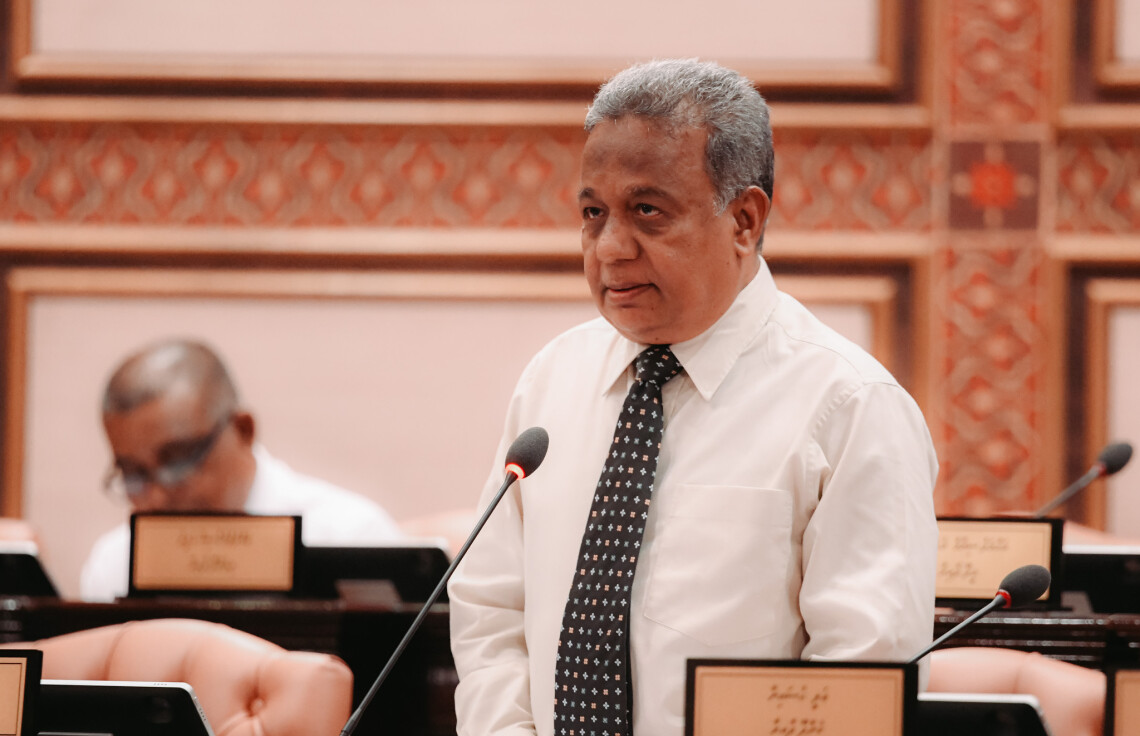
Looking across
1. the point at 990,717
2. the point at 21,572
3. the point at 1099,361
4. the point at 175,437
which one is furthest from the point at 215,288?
the point at 990,717

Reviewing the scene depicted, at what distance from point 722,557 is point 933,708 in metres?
0.30

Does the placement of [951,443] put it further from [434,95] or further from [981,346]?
[434,95]

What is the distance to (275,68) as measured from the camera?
3.53 meters

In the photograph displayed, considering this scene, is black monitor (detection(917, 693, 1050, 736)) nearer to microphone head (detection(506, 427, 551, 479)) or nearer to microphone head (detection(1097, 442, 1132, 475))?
microphone head (detection(506, 427, 551, 479))

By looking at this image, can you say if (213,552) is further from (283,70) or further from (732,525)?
(283,70)

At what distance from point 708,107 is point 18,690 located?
1.02 meters

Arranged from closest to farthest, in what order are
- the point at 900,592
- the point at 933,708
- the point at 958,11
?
1. the point at 900,592
2. the point at 933,708
3. the point at 958,11

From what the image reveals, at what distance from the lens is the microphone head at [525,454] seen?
136cm

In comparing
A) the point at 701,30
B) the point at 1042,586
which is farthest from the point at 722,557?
the point at 701,30

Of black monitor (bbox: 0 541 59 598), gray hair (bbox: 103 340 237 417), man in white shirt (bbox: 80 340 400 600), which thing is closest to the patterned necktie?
black monitor (bbox: 0 541 59 598)

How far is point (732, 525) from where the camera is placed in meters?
1.33

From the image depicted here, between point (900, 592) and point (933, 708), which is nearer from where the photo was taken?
point (900, 592)

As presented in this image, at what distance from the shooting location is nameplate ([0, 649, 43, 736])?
51.6 inches

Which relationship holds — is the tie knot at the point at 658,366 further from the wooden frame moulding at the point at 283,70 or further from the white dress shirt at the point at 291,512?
the wooden frame moulding at the point at 283,70
